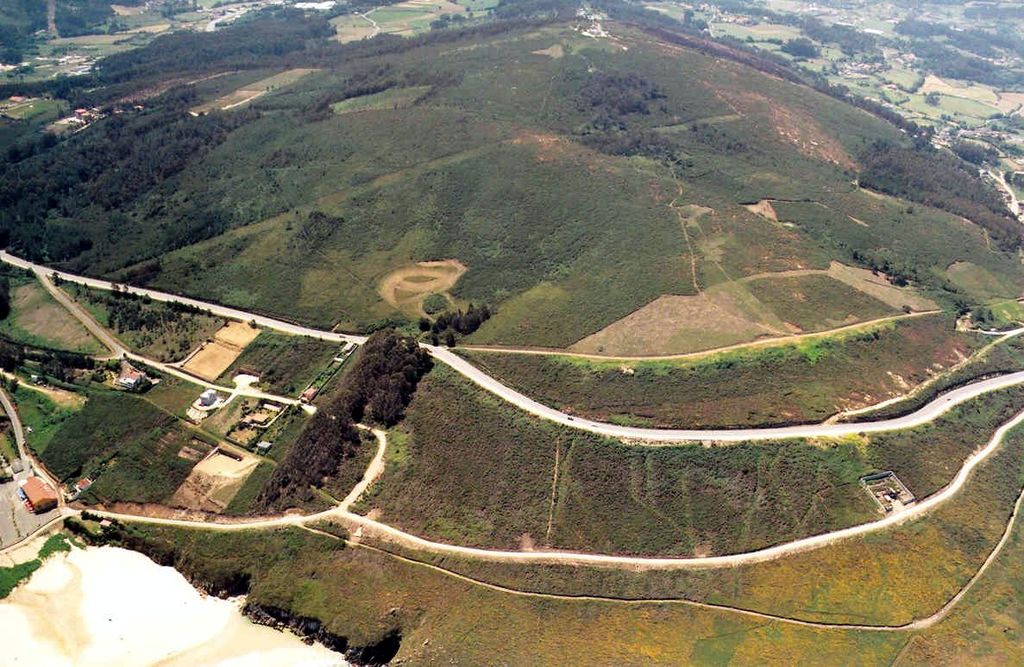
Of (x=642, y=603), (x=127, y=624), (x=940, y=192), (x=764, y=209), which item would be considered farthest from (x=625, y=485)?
(x=940, y=192)

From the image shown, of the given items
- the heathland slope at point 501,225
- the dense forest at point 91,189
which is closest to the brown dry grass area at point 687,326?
the heathland slope at point 501,225

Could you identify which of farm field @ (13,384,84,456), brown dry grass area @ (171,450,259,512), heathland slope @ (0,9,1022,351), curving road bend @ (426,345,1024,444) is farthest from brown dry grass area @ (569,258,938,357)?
farm field @ (13,384,84,456)

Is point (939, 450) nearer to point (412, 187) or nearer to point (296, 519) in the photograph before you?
point (296, 519)

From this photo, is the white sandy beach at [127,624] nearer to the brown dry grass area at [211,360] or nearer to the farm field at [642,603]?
the farm field at [642,603]

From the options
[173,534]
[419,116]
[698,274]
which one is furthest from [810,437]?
[419,116]

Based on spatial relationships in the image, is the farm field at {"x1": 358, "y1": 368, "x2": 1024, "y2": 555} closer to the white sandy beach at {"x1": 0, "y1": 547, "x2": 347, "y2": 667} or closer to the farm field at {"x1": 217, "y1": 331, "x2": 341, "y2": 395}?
the white sandy beach at {"x1": 0, "y1": 547, "x2": 347, "y2": 667}

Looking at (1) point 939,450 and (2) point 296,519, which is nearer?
(2) point 296,519
